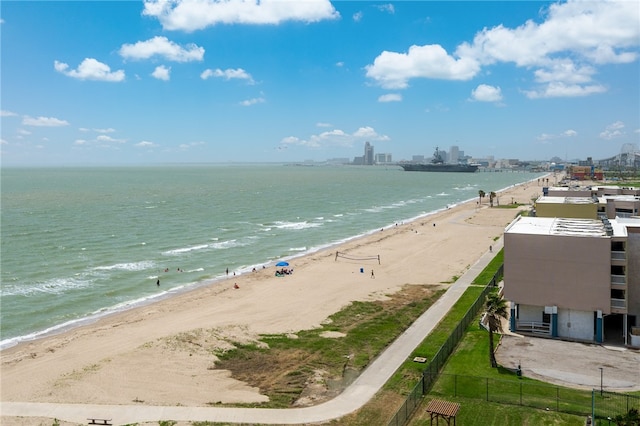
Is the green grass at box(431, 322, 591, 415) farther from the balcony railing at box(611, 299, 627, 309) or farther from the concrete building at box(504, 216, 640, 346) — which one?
the balcony railing at box(611, 299, 627, 309)

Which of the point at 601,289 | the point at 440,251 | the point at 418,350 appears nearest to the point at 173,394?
the point at 418,350

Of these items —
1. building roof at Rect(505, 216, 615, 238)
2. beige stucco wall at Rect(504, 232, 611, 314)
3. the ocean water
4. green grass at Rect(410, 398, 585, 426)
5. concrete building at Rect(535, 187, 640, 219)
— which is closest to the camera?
green grass at Rect(410, 398, 585, 426)

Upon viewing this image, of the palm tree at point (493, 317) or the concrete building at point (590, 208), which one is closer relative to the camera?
the palm tree at point (493, 317)

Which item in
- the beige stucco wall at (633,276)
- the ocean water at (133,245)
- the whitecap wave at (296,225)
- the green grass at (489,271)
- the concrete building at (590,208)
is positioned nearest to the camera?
the beige stucco wall at (633,276)

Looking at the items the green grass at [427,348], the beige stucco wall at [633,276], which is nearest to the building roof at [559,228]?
the beige stucco wall at [633,276]

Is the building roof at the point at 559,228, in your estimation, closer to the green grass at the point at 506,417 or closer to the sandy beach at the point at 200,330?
the sandy beach at the point at 200,330

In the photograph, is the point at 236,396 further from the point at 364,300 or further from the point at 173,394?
the point at 364,300

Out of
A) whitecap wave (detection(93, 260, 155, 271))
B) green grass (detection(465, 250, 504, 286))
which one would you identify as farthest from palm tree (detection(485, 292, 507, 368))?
whitecap wave (detection(93, 260, 155, 271))
